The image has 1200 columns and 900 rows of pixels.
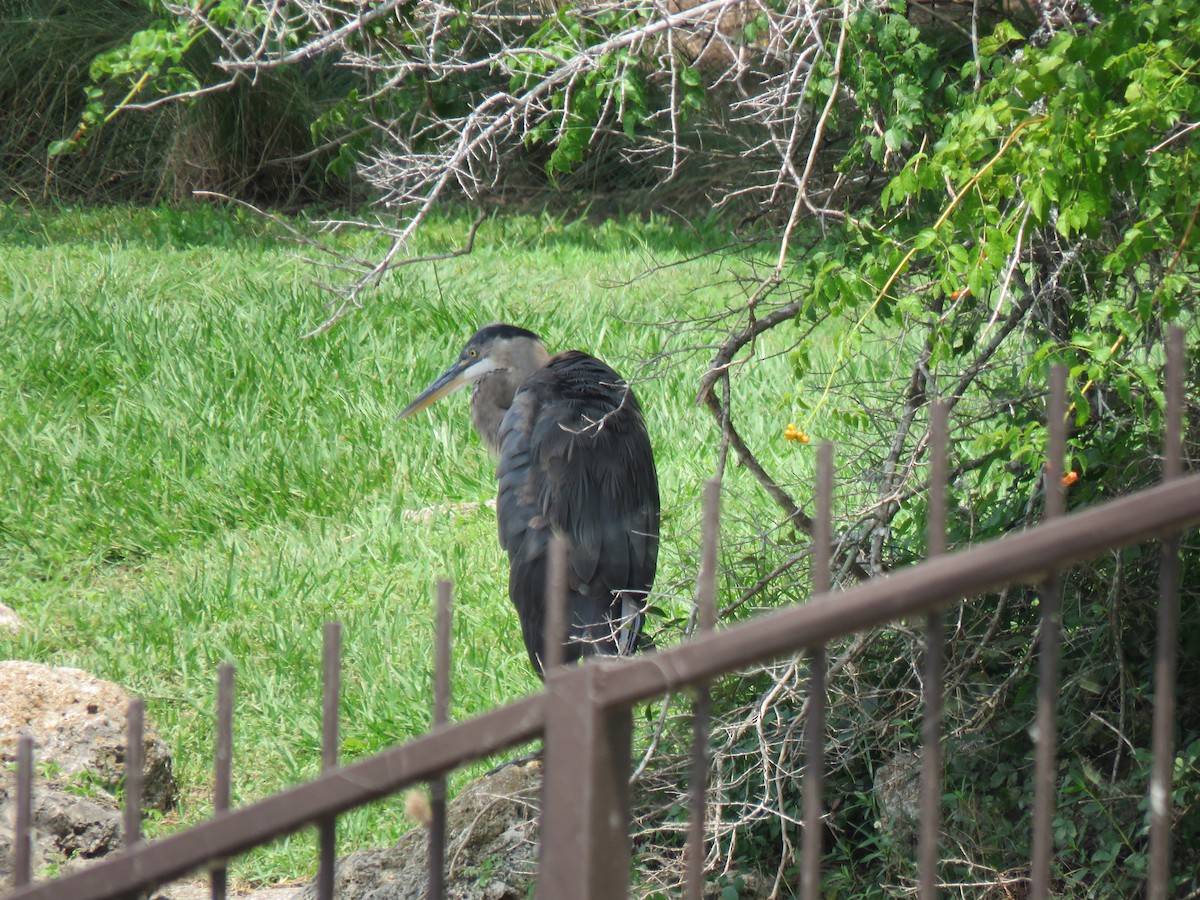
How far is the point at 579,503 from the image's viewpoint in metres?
4.34

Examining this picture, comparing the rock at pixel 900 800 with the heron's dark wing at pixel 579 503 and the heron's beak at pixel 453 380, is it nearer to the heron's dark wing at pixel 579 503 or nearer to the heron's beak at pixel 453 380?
the heron's dark wing at pixel 579 503

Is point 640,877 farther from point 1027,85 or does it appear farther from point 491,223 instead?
point 491,223

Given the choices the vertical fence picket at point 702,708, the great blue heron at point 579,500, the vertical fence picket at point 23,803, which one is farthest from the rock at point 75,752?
the vertical fence picket at point 702,708

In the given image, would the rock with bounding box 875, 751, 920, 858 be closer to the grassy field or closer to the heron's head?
the grassy field

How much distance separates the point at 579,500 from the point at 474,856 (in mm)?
1321

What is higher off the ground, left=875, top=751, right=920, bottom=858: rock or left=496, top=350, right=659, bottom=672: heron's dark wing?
left=496, top=350, right=659, bottom=672: heron's dark wing

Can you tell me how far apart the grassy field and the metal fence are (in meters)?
2.30

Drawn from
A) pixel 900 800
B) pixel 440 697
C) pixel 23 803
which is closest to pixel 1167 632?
pixel 440 697

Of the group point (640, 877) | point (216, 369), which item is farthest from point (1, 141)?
point (640, 877)

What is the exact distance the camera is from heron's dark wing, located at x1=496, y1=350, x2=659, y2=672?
4.21m

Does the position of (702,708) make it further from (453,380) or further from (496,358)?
(453,380)

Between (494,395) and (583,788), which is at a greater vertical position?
(494,395)

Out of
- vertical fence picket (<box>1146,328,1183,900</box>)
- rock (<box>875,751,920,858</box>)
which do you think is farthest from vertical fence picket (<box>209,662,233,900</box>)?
rock (<box>875,751,920,858</box>)

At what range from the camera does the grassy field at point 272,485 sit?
13.9 ft
